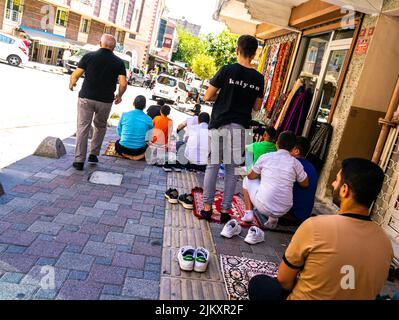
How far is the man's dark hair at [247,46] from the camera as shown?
149 inches

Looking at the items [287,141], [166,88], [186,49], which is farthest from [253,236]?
[186,49]

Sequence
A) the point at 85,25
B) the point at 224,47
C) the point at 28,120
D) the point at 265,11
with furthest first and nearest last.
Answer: the point at 85,25, the point at 224,47, the point at 265,11, the point at 28,120

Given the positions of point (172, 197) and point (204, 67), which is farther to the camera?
point (204, 67)

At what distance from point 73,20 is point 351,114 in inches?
1457

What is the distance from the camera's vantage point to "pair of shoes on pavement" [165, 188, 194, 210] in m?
4.38

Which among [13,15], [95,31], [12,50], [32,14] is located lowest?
[12,50]

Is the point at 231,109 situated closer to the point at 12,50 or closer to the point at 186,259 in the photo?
the point at 186,259

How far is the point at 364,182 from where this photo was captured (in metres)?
1.83

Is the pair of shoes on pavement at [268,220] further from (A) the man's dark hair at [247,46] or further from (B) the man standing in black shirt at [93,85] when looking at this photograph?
(B) the man standing in black shirt at [93,85]

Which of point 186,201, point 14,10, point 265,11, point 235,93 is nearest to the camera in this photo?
point 235,93

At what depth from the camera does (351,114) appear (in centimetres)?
521

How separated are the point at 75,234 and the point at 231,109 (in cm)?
197

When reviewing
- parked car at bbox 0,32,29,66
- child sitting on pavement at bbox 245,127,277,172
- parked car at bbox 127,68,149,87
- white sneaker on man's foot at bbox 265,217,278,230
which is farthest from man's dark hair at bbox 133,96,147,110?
parked car at bbox 127,68,149,87

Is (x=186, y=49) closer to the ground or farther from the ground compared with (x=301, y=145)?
farther from the ground
